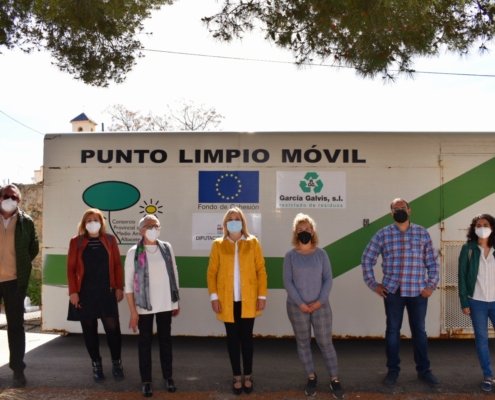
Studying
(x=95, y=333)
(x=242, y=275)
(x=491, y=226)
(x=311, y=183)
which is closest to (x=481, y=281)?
(x=491, y=226)

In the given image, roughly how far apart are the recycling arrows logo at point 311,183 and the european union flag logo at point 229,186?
0.53 metres

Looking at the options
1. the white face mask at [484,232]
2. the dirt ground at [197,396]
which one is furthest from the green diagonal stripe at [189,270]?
the white face mask at [484,232]

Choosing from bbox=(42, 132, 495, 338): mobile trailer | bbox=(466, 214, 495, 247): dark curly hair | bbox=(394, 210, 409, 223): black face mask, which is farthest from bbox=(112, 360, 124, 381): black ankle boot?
bbox=(466, 214, 495, 247): dark curly hair

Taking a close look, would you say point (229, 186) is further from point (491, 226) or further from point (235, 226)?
point (491, 226)

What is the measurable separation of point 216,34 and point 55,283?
3785 millimetres

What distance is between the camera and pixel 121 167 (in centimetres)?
595

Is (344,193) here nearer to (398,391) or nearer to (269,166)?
(269,166)

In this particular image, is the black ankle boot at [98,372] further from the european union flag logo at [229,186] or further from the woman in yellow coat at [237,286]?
the european union flag logo at [229,186]

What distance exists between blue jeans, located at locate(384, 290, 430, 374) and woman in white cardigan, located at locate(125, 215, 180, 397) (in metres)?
2.01

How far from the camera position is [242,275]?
4422 mm

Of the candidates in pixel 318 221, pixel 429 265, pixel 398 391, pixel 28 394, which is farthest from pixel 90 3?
pixel 398 391

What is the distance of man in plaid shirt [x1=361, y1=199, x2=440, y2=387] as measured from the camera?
15.1 ft

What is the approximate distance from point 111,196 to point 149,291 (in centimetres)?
184

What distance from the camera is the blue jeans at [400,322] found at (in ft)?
15.2
